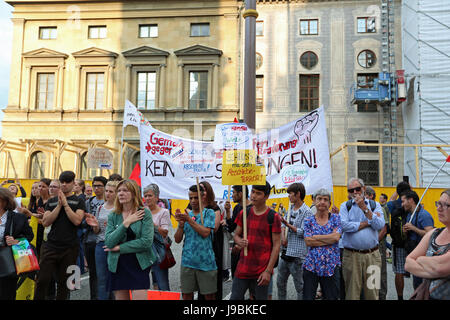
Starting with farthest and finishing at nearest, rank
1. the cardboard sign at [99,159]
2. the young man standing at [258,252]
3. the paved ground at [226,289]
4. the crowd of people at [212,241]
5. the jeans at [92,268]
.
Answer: the cardboard sign at [99,159], the paved ground at [226,289], the jeans at [92,268], the young man standing at [258,252], the crowd of people at [212,241]

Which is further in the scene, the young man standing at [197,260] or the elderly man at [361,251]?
the elderly man at [361,251]

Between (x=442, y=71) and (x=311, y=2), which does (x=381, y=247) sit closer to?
(x=442, y=71)

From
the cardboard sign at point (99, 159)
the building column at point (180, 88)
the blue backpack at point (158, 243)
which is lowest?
the blue backpack at point (158, 243)

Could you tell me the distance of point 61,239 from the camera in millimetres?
5254

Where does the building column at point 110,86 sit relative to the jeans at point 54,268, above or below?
above

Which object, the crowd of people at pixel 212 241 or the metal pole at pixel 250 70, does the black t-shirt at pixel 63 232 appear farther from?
the metal pole at pixel 250 70

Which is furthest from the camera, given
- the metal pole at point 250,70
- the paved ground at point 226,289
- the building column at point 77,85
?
the building column at point 77,85

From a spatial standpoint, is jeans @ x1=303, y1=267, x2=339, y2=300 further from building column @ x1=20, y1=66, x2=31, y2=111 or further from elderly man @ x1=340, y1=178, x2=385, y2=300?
building column @ x1=20, y1=66, x2=31, y2=111

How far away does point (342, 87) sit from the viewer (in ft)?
77.0

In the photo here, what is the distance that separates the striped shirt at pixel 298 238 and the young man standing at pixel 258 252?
970 mm

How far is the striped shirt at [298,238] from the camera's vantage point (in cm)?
548

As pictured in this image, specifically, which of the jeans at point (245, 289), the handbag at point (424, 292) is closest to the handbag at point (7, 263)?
the jeans at point (245, 289)

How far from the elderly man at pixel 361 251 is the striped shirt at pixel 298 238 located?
54 cm

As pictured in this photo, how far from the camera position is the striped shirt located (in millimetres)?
5480
